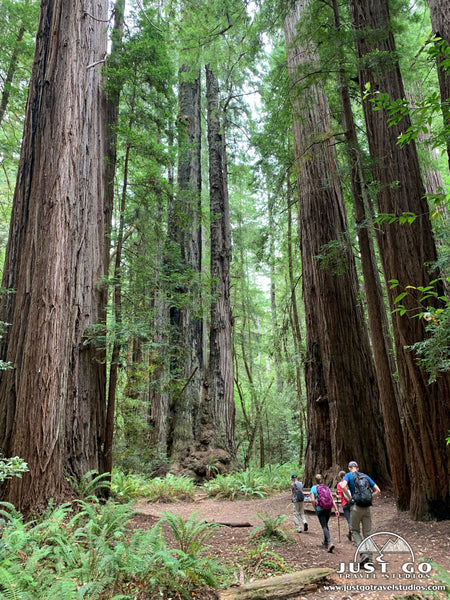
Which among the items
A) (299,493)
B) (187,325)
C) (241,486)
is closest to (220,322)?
(187,325)

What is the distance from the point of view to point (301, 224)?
384 inches

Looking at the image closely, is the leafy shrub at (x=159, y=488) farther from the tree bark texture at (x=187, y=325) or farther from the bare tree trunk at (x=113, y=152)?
the bare tree trunk at (x=113, y=152)

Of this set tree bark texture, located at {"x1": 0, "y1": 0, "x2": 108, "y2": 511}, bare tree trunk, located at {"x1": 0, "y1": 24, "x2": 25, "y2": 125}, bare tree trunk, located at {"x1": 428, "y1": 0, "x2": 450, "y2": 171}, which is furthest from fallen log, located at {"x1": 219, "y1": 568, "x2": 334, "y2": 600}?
bare tree trunk, located at {"x1": 0, "y1": 24, "x2": 25, "y2": 125}

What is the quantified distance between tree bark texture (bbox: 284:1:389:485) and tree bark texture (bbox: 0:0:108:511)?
4.16 metres

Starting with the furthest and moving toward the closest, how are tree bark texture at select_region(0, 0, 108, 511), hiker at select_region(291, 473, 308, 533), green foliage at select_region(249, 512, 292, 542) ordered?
hiker at select_region(291, 473, 308, 533) < tree bark texture at select_region(0, 0, 108, 511) < green foliage at select_region(249, 512, 292, 542)

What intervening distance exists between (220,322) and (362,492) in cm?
816

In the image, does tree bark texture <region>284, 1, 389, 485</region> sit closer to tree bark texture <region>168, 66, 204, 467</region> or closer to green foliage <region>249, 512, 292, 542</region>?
tree bark texture <region>168, 66, 204, 467</region>

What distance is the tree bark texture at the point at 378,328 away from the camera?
6191 millimetres

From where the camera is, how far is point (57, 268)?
6555 mm

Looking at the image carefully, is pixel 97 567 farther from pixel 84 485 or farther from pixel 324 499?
pixel 324 499

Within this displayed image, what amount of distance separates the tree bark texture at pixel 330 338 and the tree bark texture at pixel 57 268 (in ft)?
13.6

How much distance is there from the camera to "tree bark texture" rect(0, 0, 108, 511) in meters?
Answer: 5.86

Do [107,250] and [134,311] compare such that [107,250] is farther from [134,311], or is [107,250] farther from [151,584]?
[151,584]

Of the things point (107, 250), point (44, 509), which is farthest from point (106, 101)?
point (44, 509)
